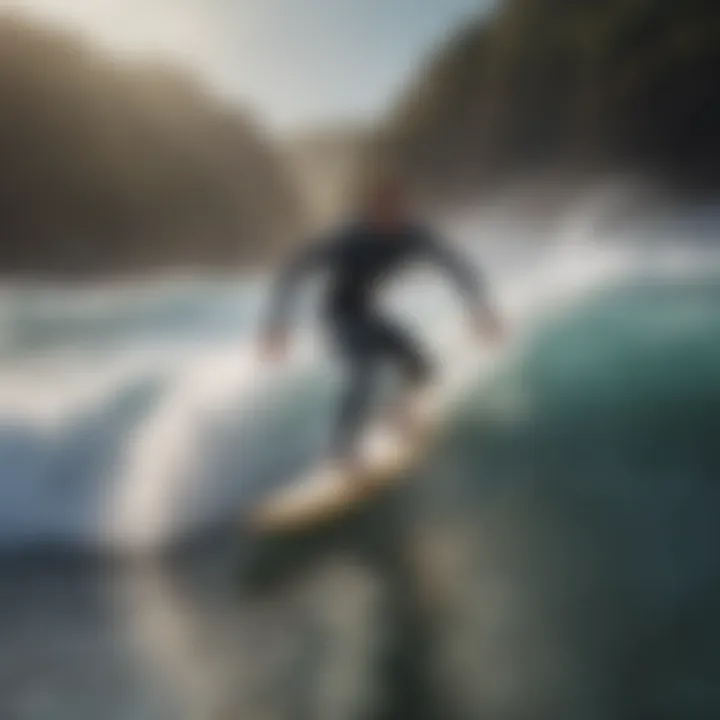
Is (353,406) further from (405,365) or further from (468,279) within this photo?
(468,279)

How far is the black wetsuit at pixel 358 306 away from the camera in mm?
1102

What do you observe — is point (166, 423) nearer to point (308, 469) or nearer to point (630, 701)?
point (308, 469)

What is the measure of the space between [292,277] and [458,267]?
17cm

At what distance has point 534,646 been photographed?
107cm

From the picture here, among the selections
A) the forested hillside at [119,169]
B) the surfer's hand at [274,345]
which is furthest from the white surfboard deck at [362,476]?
the forested hillside at [119,169]

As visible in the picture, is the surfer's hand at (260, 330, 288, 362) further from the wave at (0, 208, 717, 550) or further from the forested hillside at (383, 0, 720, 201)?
the forested hillside at (383, 0, 720, 201)

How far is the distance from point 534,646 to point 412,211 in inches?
17.8

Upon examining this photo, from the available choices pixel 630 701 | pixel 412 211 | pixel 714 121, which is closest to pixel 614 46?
pixel 714 121

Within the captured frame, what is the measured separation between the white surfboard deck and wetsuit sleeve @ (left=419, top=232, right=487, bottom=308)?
9 centimetres

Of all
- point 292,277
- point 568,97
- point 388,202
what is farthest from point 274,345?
point 568,97

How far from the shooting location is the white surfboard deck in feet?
3.56

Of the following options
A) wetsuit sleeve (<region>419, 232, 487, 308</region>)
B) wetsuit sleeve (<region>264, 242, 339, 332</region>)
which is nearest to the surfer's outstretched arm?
wetsuit sleeve (<region>419, 232, 487, 308</region>)

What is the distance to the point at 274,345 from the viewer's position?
3.60 ft

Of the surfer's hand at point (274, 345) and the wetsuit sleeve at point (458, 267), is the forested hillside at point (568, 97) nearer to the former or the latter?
the wetsuit sleeve at point (458, 267)
